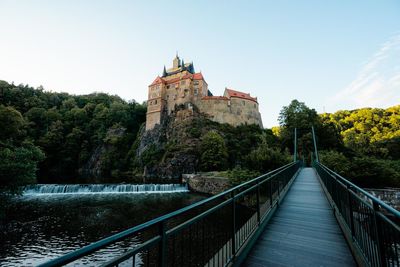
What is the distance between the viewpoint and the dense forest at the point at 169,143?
22.3 m

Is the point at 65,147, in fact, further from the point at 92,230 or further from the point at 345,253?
the point at 345,253

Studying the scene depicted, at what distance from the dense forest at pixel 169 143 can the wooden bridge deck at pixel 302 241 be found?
11906mm

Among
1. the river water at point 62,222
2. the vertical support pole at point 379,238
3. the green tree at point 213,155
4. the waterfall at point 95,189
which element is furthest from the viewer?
the green tree at point 213,155

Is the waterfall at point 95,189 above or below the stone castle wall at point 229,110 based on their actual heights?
below

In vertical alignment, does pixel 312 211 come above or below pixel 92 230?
above

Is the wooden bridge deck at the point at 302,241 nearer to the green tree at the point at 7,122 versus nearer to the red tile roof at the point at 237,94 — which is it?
the green tree at the point at 7,122

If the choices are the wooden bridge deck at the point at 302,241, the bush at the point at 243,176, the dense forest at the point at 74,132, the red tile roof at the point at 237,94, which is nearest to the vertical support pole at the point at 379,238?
the wooden bridge deck at the point at 302,241

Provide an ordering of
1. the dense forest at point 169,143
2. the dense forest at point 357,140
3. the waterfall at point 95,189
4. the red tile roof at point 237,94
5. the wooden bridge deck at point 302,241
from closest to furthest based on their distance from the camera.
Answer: the wooden bridge deck at point 302,241 < the dense forest at point 357,140 < the waterfall at point 95,189 < the dense forest at point 169,143 < the red tile roof at point 237,94

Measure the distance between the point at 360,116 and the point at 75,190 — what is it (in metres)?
70.4

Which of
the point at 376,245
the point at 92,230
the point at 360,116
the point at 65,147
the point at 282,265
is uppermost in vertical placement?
the point at 360,116

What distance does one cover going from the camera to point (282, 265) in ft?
10.9

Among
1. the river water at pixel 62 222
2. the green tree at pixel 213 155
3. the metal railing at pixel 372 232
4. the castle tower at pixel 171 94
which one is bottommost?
the river water at pixel 62 222

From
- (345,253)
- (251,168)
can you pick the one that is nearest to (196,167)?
(251,168)

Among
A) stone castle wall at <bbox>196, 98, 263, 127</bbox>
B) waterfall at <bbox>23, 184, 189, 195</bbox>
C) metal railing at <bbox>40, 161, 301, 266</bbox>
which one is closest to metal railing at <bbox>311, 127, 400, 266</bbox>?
metal railing at <bbox>40, 161, 301, 266</bbox>
